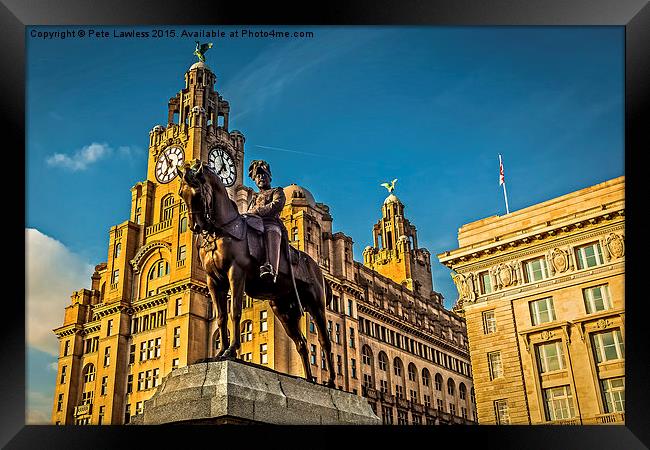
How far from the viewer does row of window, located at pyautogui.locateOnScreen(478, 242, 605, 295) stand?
43.2 m

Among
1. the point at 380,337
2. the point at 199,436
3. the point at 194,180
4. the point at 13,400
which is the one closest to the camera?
the point at 199,436

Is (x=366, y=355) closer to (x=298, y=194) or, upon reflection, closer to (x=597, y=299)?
(x=298, y=194)

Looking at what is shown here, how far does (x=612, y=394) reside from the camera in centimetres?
4012

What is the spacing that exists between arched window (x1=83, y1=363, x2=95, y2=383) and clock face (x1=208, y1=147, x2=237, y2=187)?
78.7 feet

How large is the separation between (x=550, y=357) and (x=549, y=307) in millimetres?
3161

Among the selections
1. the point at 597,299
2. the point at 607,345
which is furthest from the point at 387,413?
the point at 607,345

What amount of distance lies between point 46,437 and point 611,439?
1248 cm

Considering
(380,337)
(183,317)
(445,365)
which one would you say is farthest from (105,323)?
(445,365)

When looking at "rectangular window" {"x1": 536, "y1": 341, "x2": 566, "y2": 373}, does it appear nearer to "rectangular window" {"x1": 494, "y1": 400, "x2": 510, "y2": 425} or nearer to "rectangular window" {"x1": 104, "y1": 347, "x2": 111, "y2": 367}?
"rectangular window" {"x1": 494, "y1": 400, "x2": 510, "y2": 425}

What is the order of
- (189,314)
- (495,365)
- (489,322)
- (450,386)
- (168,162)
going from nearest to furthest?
(495,365) < (489,322) < (189,314) < (168,162) < (450,386)

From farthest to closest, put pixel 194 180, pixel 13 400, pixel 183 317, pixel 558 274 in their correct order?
1. pixel 183 317
2. pixel 558 274
3. pixel 13 400
4. pixel 194 180
